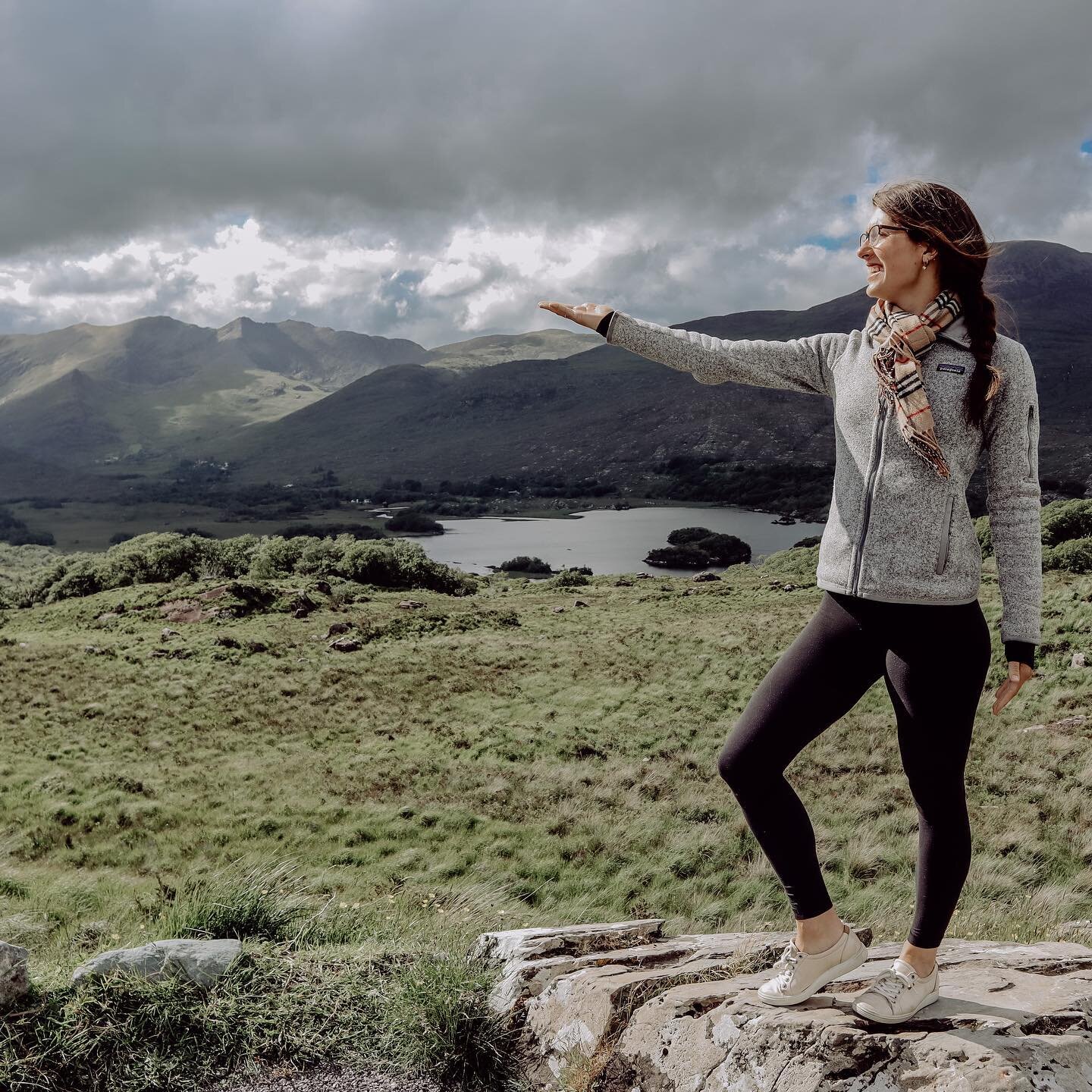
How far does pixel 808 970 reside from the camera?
9.05 feet

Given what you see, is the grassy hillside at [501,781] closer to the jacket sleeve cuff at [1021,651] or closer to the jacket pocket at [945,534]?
the jacket sleeve cuff at [1021,651]

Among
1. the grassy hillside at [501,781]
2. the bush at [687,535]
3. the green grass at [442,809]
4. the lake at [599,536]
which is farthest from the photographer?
the bush at [687,535]

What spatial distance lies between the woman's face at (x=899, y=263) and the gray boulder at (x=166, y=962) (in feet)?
12.8

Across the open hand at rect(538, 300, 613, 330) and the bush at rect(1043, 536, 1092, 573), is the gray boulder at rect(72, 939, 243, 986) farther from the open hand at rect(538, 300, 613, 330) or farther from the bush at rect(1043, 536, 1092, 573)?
the bush at rect(1043, 536, 1092, 573)

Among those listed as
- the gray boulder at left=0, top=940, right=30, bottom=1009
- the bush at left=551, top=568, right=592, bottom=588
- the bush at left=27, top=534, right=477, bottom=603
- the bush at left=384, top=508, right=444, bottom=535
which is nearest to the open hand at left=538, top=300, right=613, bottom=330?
the gray boulder at left=0, top=940, right=30, bottom=1009

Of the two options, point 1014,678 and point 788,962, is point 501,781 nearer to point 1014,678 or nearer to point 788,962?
point 788,962

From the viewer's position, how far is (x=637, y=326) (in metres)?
3.34

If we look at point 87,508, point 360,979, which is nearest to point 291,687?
point 360,979

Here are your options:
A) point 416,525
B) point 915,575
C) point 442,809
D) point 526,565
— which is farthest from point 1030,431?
point 416,525

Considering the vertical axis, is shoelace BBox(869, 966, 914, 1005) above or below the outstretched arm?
below

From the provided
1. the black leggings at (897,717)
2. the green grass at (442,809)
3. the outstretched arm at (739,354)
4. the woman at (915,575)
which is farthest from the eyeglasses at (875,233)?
the green grass at (442,809)

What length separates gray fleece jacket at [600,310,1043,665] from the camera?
2.58 metres

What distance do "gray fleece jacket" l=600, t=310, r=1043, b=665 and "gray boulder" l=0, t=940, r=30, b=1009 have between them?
3.61 meters

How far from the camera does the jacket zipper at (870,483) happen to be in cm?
267
